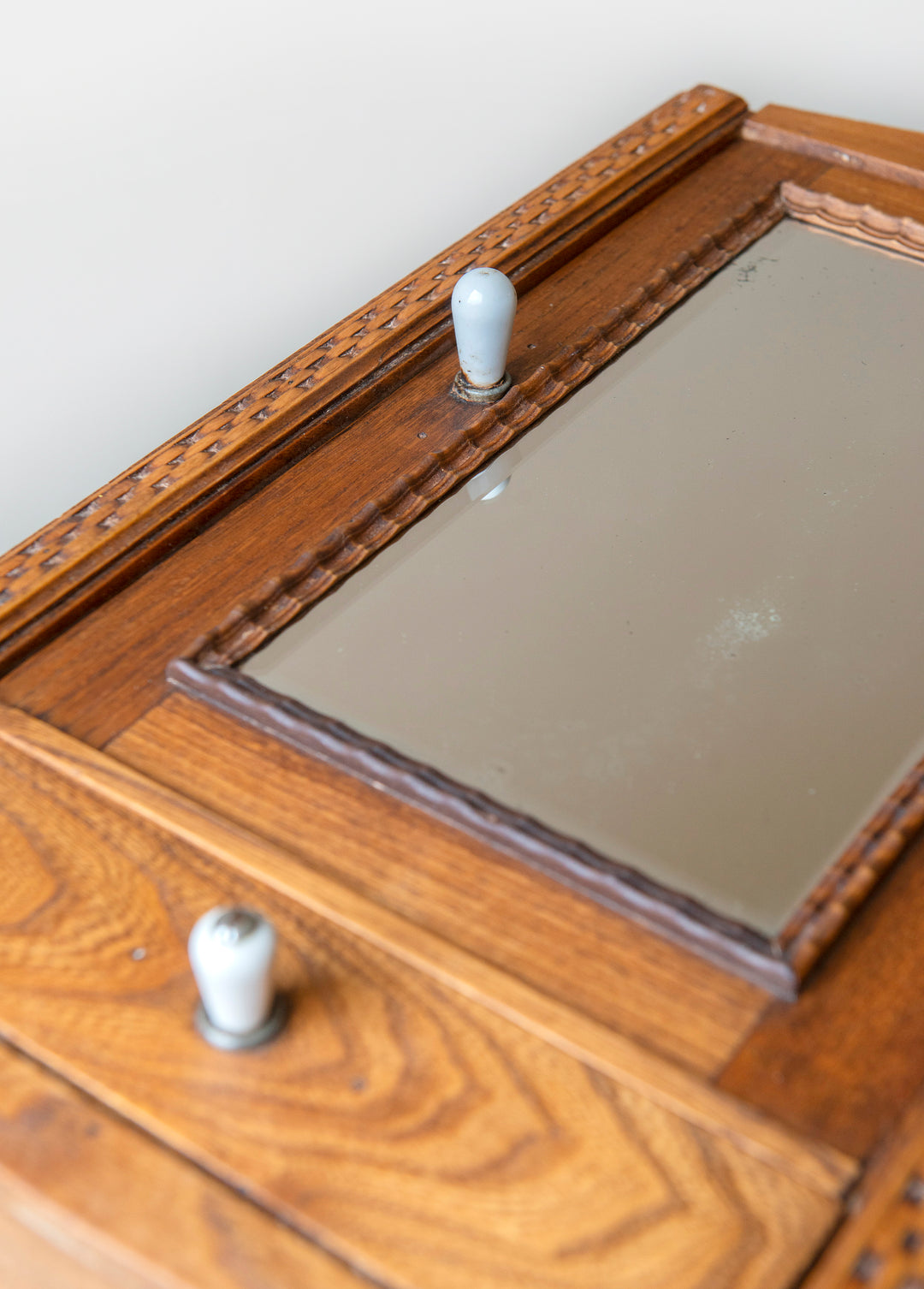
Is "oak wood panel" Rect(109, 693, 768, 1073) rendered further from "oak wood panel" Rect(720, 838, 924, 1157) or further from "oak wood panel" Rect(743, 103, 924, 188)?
"oak wood panel" Rect(743, 103, 924, 188)

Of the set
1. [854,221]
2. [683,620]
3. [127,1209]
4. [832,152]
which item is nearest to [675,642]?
[683,620]

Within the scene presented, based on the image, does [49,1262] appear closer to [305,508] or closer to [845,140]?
[305,508]

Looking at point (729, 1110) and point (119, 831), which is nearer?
point (729, 1110)

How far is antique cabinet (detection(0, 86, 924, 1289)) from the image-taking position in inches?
25.1

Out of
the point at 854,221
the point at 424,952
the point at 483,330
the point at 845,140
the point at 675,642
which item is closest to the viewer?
the point at 424,952

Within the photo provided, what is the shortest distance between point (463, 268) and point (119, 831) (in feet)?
2.11

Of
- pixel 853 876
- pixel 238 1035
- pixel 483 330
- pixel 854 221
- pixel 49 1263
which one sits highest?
pixel 854 221

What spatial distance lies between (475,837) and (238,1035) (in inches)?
6.8

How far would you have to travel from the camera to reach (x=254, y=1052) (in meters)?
0.69

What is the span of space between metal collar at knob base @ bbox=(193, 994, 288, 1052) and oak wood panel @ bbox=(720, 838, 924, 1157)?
22cm

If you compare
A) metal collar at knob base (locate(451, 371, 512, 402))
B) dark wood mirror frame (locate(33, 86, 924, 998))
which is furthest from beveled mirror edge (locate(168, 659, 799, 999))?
metal collar at knob base (locate(451, 371, 512, 402))

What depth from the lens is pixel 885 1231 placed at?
2.02ft

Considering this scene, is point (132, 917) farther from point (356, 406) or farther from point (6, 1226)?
point (356, 406)

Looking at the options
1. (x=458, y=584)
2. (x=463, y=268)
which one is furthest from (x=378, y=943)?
(x=463, y=268)
